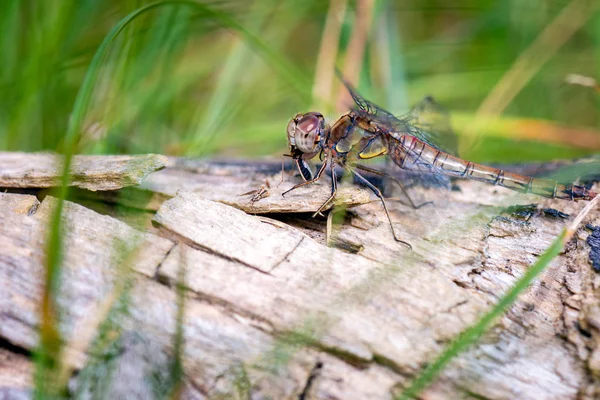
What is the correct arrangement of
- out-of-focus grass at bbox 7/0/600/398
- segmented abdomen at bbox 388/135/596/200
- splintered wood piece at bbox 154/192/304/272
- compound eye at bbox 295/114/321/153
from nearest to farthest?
splintered wood piece at bbox 154/192/304/272, segmented abdomen at bbox 388/135/596/200, compound eye at bbox 295/114/321/153, out-of-focus grass at bbox 7/0/600/398

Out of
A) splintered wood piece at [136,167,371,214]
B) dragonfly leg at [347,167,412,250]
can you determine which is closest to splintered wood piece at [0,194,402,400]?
splintered wood piece at [136,167,371,214]

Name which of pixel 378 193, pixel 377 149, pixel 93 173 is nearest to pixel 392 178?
pixel 377 149

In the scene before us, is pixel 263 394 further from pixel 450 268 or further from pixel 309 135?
pixel 309 135

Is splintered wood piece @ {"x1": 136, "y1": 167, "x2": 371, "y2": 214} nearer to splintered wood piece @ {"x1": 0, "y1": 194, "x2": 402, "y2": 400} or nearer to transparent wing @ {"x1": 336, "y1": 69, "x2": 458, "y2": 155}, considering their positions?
transparent wing @ {"x1": 336, "y1": 69, "x2": 458, "y2": 155}

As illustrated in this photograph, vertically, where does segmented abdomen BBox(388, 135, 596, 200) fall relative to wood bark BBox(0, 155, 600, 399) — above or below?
above

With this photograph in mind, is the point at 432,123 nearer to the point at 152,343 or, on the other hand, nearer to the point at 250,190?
the point at 250,190
